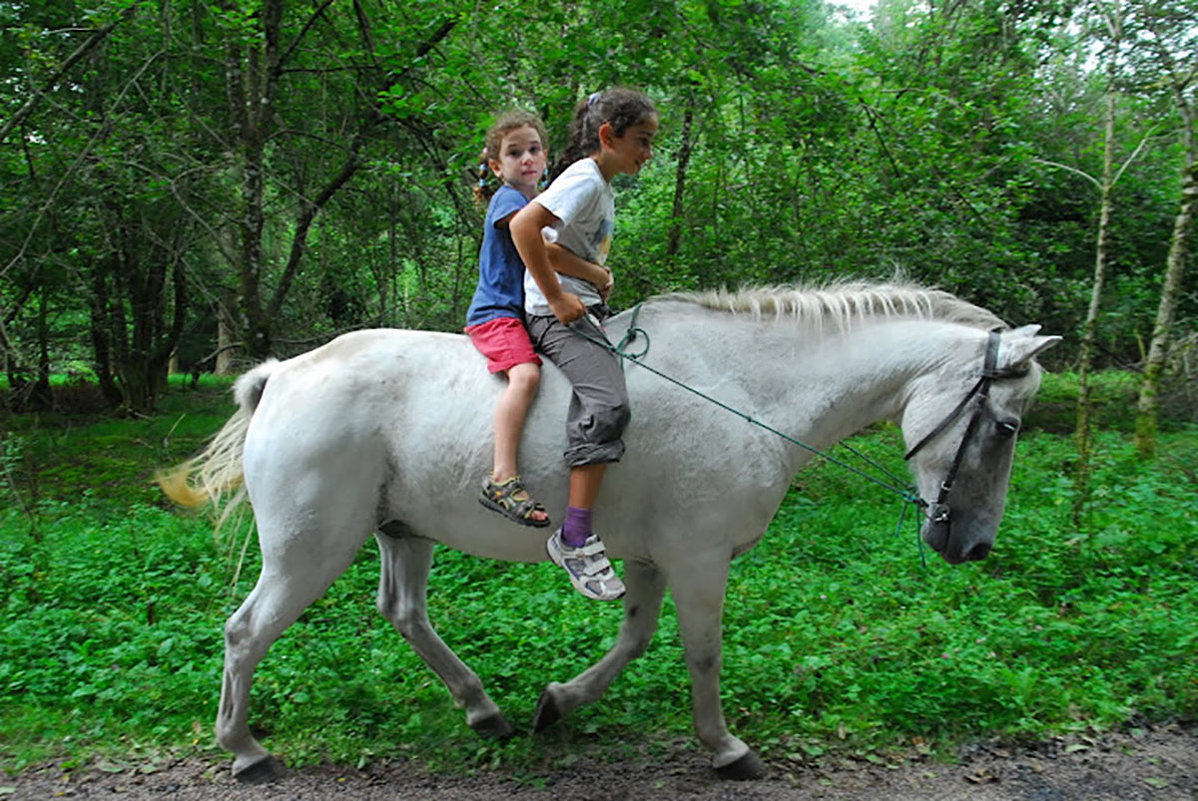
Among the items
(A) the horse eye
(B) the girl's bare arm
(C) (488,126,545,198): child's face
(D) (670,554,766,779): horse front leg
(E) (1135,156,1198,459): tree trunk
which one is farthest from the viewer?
(E) (1135,156,1198,459): tree trunk

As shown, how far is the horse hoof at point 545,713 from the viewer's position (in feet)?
11.6

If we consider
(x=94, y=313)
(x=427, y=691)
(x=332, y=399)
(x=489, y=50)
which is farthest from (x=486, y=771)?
(x=94, y=313)

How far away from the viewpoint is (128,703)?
12.3ft

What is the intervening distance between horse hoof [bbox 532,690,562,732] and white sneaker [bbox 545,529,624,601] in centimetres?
90

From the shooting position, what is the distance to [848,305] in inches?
127

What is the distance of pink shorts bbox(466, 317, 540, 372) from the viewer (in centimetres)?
303

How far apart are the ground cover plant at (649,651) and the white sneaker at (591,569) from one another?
1002 millimetres

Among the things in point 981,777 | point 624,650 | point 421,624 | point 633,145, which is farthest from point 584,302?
point 981,777

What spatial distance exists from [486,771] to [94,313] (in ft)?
34.0

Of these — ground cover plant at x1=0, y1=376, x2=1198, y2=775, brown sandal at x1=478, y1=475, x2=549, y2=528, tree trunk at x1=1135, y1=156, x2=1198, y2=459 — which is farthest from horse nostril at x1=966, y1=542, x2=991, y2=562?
tree trunk at x1=1135, y1=156, x2=1198, y2=459

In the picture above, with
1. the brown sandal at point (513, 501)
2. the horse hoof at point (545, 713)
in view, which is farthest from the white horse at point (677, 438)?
the horse hoof at point (545, 713)

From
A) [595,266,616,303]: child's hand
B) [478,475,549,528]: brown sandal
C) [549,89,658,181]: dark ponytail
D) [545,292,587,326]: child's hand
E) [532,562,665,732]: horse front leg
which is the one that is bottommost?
[532,562,665,732]: horse front leg

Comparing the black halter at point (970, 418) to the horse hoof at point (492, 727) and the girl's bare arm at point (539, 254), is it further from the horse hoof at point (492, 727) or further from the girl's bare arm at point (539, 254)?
the horse hoof at point (492, 727)

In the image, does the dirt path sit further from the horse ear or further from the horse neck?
the horse ear
